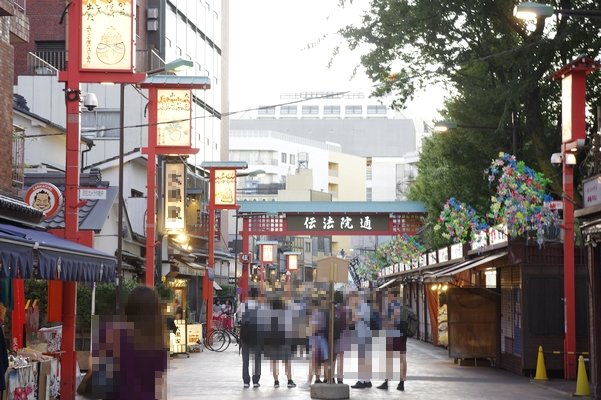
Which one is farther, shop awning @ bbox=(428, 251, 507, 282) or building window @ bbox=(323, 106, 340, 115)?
building window @ bbox=(323, 106, 340, 115)

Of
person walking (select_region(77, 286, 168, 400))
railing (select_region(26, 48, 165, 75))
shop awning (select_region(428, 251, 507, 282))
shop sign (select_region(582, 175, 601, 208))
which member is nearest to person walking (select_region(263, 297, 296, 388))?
shop awning (select_region(428, 251, 507, 282))

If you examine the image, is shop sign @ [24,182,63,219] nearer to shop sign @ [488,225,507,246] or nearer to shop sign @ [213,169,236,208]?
shop sign @ [488,225,507,246]

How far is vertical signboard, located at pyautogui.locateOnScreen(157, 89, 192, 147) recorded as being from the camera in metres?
34.7

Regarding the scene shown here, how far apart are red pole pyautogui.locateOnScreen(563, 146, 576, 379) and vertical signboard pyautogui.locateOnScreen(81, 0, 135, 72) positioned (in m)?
9.33

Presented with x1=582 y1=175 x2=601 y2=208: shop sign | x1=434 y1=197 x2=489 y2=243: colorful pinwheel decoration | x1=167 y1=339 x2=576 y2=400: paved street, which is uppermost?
x1=434 y1=197 x2=489 y2=243: colorful pinwheel decoration

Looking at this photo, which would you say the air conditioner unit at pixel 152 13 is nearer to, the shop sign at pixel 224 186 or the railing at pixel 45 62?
the railing at pixel 45 62

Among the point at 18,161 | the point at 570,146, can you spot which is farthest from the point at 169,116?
the point at 570,146

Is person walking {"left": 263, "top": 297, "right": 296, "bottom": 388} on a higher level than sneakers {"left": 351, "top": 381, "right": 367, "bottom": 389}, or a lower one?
higher

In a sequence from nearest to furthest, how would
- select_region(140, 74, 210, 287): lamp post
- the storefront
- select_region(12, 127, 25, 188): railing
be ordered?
the storefront < select_region(12, 127, 25, 188): railing < select_region(140, 74, 210, 287): lamp post

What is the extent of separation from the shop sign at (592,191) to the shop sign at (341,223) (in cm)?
4151

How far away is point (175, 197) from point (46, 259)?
2601cm

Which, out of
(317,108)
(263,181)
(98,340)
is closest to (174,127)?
(98,340)

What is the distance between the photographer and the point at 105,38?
22062mm

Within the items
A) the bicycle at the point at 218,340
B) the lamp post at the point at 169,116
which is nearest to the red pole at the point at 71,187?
the lamp post at the point at 169,116
